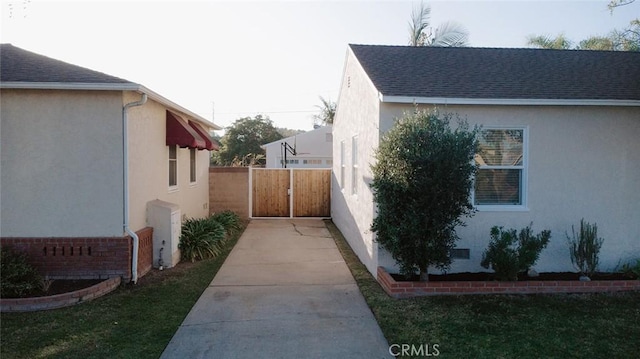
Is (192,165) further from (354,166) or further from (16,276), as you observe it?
(16,276)

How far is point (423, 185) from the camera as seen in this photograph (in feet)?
21.7

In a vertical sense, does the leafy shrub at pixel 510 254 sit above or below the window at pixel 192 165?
below

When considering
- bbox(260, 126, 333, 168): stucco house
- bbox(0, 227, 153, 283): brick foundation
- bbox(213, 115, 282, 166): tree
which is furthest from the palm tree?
bbox(213, 115, 282, 166): tree

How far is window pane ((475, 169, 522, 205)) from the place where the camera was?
8.06 m

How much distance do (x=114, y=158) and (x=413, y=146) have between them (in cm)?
483

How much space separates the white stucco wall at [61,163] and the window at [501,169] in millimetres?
6153

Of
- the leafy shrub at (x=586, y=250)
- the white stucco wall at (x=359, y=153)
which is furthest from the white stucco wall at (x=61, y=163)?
the leafy shrub at (x=586, y=250)

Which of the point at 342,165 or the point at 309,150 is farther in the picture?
the point at 309,150

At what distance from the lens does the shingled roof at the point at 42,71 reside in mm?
7312

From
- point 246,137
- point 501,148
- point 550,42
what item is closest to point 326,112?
point 246,137

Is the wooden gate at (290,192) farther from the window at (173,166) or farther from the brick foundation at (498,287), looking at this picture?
the brick foundation at (498,287)

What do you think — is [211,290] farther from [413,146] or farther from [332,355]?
[413,146]

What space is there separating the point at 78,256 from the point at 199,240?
2.76 meters

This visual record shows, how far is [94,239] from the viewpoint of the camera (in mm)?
7590
